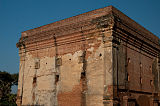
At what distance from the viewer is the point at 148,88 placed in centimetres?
1136

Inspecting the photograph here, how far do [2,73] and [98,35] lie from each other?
74.3 ft

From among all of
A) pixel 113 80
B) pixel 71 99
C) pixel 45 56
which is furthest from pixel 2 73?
pixel 113 80

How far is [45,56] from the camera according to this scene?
36.0ft

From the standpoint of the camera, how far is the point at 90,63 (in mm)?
9203

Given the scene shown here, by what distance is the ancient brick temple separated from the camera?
874cm

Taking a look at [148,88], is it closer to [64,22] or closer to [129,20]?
[129,20]

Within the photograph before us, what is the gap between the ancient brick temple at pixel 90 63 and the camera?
8.74 meters

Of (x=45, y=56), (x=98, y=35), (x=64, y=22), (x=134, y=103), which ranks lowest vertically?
(x=134, y=103)

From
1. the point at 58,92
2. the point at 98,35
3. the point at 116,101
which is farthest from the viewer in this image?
the point at 58,92

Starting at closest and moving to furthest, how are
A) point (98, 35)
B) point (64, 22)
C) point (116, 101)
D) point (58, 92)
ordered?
point (116, 101) → point (98, 35) → point (58, 92) → point (64, 22)

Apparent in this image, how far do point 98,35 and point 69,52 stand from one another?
1742mm

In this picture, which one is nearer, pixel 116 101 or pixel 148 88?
pixel 116 101

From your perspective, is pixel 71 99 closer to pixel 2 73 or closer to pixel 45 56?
pixel 45 56

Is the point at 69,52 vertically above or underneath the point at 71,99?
above
